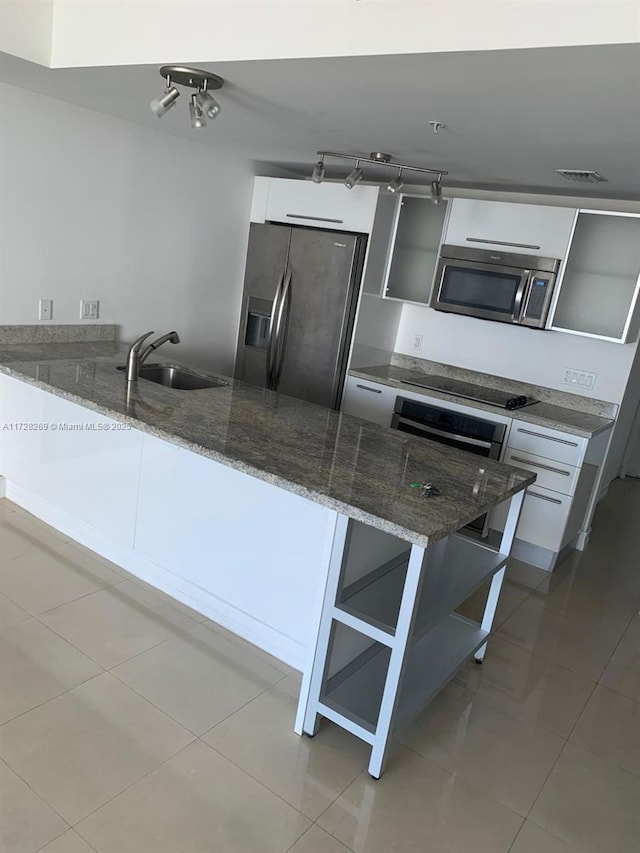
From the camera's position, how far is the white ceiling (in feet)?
5.90

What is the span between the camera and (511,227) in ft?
12.7

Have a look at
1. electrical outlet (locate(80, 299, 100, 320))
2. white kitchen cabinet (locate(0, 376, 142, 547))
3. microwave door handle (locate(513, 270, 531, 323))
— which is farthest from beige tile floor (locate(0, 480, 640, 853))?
microwave door handle (locate(513, 270, 531, 323))

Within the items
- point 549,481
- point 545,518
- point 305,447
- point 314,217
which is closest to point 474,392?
point 549,481

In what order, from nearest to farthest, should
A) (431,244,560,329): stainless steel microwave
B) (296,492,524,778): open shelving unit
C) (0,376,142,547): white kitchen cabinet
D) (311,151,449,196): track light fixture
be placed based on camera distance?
(296,492,524,778): open shelving unit → (0,376,142,547): white kitchen cabinet → (311,151,449,196): track light fixture → (431,244,560,329): stainless steel microwave

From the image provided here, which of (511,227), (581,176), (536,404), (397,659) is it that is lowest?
(397,659)

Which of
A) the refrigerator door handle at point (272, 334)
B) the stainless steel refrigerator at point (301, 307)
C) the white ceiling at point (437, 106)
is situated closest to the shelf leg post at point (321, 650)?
the white ceiling at point (437, 106)

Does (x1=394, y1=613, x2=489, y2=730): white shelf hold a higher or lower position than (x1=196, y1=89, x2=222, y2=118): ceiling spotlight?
lower

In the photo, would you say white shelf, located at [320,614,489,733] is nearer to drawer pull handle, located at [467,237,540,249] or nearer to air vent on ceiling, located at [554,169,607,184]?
air vent on ceiling, located at [554,169,607,184]

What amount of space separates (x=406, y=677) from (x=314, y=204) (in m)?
3.16

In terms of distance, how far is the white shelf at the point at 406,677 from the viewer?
215 centimetres

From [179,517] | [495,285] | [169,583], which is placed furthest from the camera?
[495,285]

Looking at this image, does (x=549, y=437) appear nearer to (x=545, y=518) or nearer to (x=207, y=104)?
(x=545, y=518)

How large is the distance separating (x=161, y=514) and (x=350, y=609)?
113 centimetres

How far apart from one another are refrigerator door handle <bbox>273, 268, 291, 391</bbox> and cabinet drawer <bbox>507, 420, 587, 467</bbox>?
5.43ft
